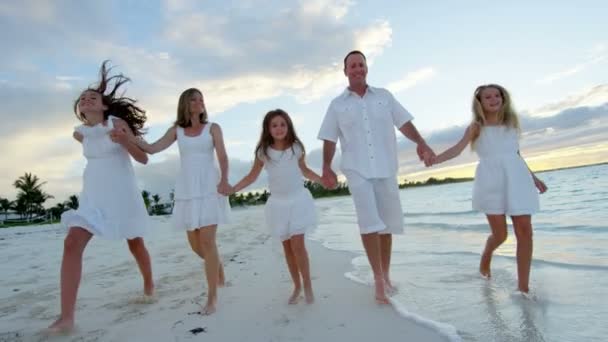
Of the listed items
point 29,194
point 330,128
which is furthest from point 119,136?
point 29,194

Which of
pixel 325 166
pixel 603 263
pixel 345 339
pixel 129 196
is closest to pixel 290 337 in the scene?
pixel 345 339

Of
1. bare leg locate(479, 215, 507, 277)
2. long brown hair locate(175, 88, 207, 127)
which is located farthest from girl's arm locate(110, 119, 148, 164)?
bare leg locate(479, 215, 507, 277)

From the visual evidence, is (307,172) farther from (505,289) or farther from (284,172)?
(505,289)

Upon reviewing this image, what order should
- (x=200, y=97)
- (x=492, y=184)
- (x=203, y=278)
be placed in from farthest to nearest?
(x=203, y=278)
(x=200, y=97)
(x=492, y=184)

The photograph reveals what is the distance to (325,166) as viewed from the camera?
4.60 m

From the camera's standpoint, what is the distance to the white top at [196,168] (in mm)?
4281

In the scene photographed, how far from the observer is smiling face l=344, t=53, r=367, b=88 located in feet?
14.4

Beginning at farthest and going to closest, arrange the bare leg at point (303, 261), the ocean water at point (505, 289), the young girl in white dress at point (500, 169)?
1. the bare leg at point (303, 261)
2. the young girl in white dress at point (500, 169)
3. the ocean water at point (505, 289)

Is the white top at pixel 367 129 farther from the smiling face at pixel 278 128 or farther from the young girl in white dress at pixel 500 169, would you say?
the young girl in white dress at pixel 500 169

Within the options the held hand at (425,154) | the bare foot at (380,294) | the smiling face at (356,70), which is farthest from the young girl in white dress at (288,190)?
the held hand at (425,154)

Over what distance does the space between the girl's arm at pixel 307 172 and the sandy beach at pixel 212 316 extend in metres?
1.15

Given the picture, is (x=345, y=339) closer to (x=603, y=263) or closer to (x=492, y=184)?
(x=492, y=184)

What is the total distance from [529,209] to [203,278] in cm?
391

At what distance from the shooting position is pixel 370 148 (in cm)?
419
